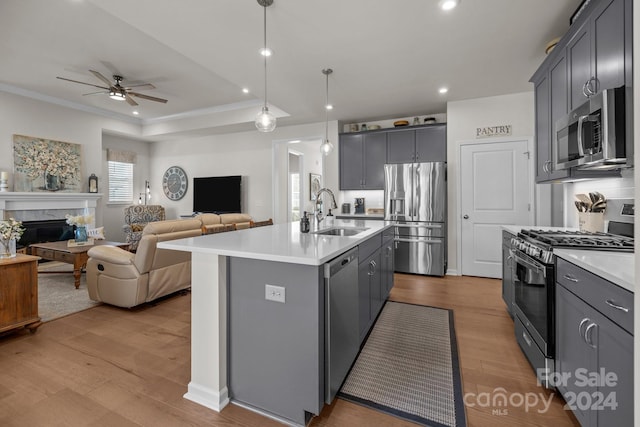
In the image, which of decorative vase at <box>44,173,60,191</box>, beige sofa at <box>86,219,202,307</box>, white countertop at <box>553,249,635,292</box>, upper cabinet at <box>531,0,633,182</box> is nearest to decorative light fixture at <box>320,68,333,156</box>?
beige sofa at <box>86,219,202,307</box>

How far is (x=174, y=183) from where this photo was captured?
7.54 metres

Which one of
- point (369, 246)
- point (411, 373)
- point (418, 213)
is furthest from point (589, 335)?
point (418, 213)

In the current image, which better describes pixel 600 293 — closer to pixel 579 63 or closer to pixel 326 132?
pixel 579 63

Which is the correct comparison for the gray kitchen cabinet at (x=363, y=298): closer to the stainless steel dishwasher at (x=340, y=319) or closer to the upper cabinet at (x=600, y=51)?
the stainless steel dishwasher at (x=340, y=319)

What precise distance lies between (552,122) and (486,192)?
6.44 ft

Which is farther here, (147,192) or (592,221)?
(147,192)

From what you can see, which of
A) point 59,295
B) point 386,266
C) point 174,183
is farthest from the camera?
point 174,183

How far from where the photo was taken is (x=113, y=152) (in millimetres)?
6988

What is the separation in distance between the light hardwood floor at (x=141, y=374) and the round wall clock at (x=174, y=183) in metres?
4.68

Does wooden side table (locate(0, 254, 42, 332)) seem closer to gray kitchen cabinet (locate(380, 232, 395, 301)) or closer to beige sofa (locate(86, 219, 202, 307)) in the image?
beige sofa (locate(86, 219, 202, 307))

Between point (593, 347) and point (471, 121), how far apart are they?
3913 millimetres

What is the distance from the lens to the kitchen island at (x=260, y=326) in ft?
4.93

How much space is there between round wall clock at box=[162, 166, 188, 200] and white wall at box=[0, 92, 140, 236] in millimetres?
1194

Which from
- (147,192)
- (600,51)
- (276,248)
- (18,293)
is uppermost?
(600,51)
